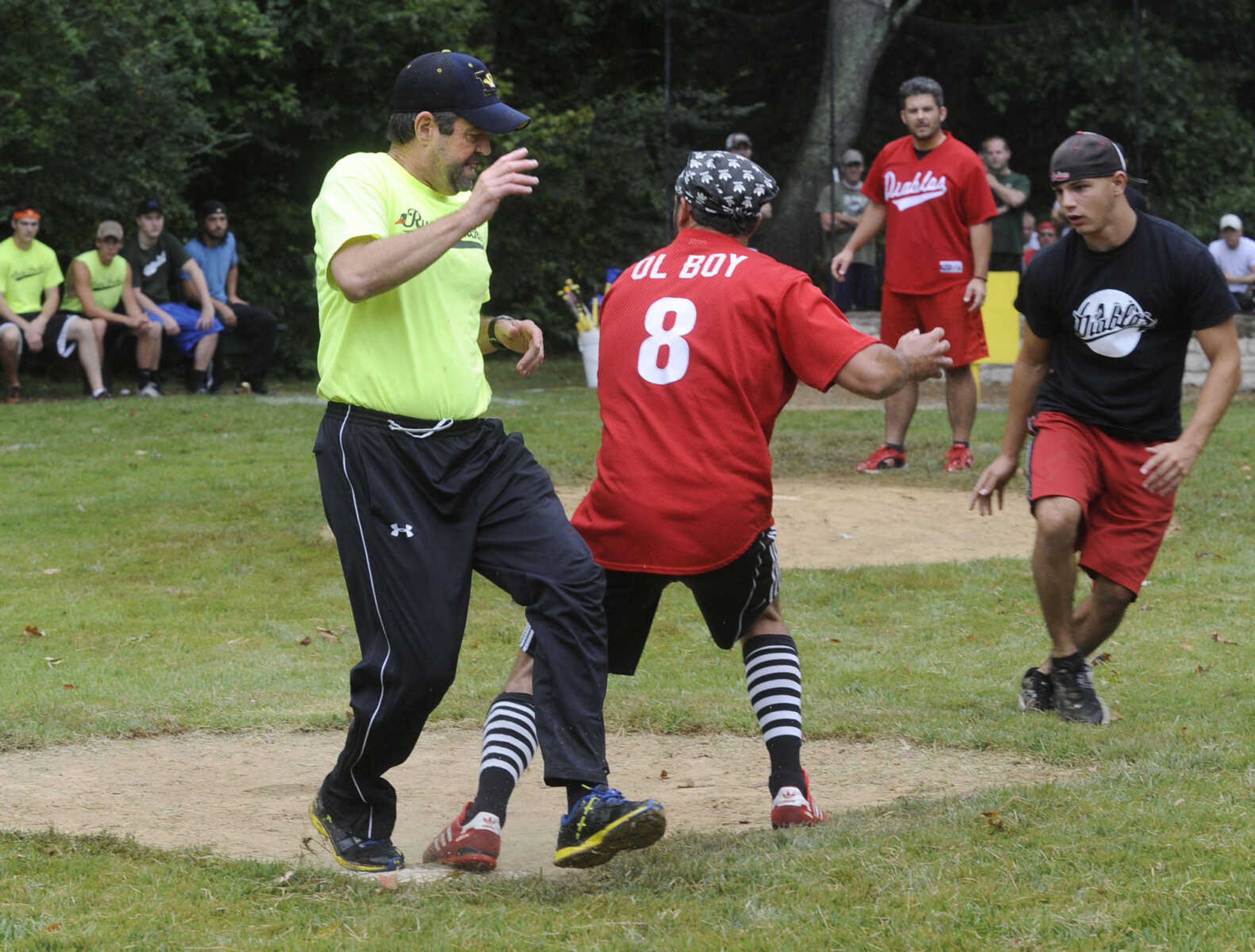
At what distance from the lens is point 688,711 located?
6.25m

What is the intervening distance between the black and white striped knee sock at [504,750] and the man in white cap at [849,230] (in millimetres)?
13039

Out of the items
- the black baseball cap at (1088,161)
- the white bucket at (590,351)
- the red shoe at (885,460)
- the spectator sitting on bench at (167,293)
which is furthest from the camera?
the white bucket at (590,351)

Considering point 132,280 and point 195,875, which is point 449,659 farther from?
point 132,280

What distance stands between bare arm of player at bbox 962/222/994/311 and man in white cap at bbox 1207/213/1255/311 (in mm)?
8903

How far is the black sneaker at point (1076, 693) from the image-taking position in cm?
586

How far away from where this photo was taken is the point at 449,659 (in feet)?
14.2

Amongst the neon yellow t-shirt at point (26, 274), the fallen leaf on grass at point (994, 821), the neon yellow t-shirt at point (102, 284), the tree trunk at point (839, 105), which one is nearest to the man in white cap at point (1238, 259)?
the tree trunk at point (839, 105)

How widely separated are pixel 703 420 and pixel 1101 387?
77.7 inches

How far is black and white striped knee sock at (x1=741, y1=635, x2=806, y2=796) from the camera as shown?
4750 millimetres

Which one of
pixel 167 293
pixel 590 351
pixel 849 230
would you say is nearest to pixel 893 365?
pixel 167 293

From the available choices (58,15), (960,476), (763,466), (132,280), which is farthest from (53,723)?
(58,15)

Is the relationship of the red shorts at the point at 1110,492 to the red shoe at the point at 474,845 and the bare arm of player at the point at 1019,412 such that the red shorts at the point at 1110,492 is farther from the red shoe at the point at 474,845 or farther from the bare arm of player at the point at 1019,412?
the red shoe at the point at 474,845

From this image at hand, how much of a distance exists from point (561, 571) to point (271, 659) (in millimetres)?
3254

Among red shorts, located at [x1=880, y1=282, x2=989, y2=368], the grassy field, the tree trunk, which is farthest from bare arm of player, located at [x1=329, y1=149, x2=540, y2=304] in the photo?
the tree trunk
